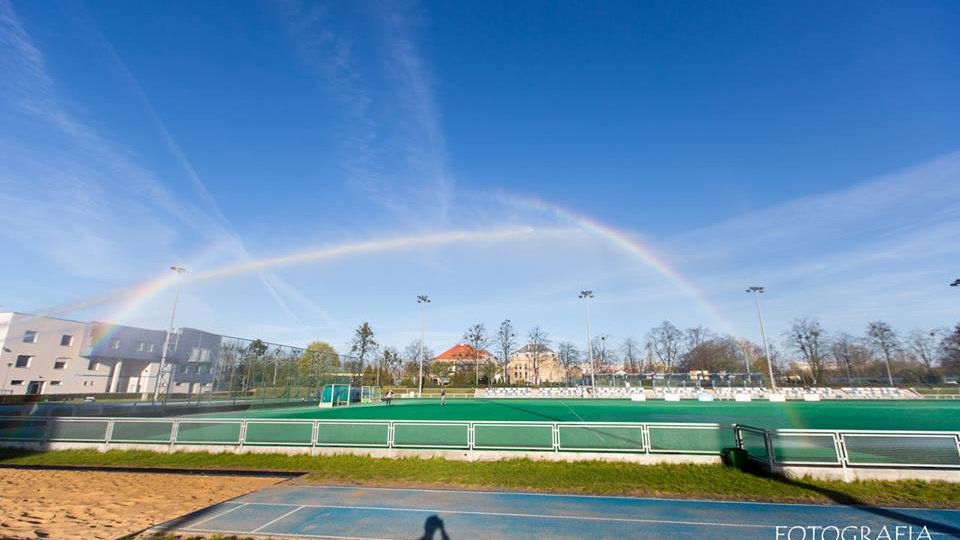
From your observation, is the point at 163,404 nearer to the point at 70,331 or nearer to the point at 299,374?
the point at 299,374

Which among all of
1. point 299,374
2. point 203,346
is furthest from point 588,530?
point 299,374

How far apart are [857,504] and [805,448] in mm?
1991

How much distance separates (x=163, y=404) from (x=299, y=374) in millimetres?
12198

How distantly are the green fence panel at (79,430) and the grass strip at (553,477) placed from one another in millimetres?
507

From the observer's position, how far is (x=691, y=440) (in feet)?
41.0

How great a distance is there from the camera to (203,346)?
31609 mm

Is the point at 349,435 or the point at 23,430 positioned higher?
the point at 349,435

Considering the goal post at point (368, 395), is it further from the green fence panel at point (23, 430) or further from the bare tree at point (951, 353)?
the bare tree at point (951, 353)

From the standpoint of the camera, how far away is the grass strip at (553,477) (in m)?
9.48

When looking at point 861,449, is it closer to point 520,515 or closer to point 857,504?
point 857,504

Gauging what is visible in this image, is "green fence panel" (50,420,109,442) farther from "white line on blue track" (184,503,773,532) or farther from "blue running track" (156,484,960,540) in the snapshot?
"white line on blue track" (184,503,773,532)

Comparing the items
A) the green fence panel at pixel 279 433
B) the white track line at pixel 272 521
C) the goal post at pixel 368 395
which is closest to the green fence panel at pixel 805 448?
the white track line at pixel 272 521

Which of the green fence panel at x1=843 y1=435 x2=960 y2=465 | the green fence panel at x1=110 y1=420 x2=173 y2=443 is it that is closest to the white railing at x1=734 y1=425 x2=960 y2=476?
the green fence panel at x1=843 y1=435 x2=960 y2=465

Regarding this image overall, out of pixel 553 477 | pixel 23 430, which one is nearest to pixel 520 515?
pixel 553 477
